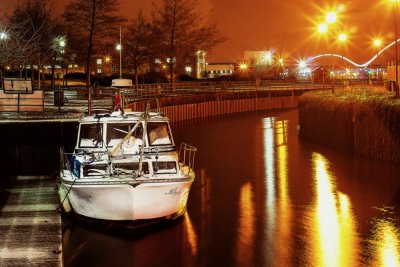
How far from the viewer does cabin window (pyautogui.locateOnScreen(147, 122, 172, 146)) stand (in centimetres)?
2015

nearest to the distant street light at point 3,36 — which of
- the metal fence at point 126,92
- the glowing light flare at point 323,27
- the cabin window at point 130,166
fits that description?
the metal fence at point 126,92

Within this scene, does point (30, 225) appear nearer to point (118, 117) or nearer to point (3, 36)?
point (118, 117)

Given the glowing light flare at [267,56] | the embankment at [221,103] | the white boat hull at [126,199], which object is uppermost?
the glowing light flare at [267,56]

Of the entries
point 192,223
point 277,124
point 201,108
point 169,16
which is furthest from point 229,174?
point 169,16

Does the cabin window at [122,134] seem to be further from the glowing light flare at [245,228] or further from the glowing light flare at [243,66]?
the glowing light flare at [243,66]

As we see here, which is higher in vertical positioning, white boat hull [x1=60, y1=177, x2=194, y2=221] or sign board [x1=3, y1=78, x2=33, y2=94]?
sign board [x1=3, y1=78, x2=33, y2=94]

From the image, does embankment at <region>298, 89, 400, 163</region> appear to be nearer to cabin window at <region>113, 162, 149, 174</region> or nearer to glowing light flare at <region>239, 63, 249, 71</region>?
cabin window at <region>113, 162, 149, 174</region>

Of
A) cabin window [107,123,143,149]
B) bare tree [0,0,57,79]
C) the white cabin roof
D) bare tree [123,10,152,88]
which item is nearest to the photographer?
cabin window [107,123,143,149]

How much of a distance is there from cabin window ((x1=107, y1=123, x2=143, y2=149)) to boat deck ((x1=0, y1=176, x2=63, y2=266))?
277 centimetres

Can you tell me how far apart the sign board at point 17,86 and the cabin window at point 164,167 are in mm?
17656

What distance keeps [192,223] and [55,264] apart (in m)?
6.80

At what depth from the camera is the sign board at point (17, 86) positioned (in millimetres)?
33719

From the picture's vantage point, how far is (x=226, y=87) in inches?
3002

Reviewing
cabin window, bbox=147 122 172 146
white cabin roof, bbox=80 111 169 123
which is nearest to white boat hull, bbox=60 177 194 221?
cabin window, bbox=147 122 172 146
